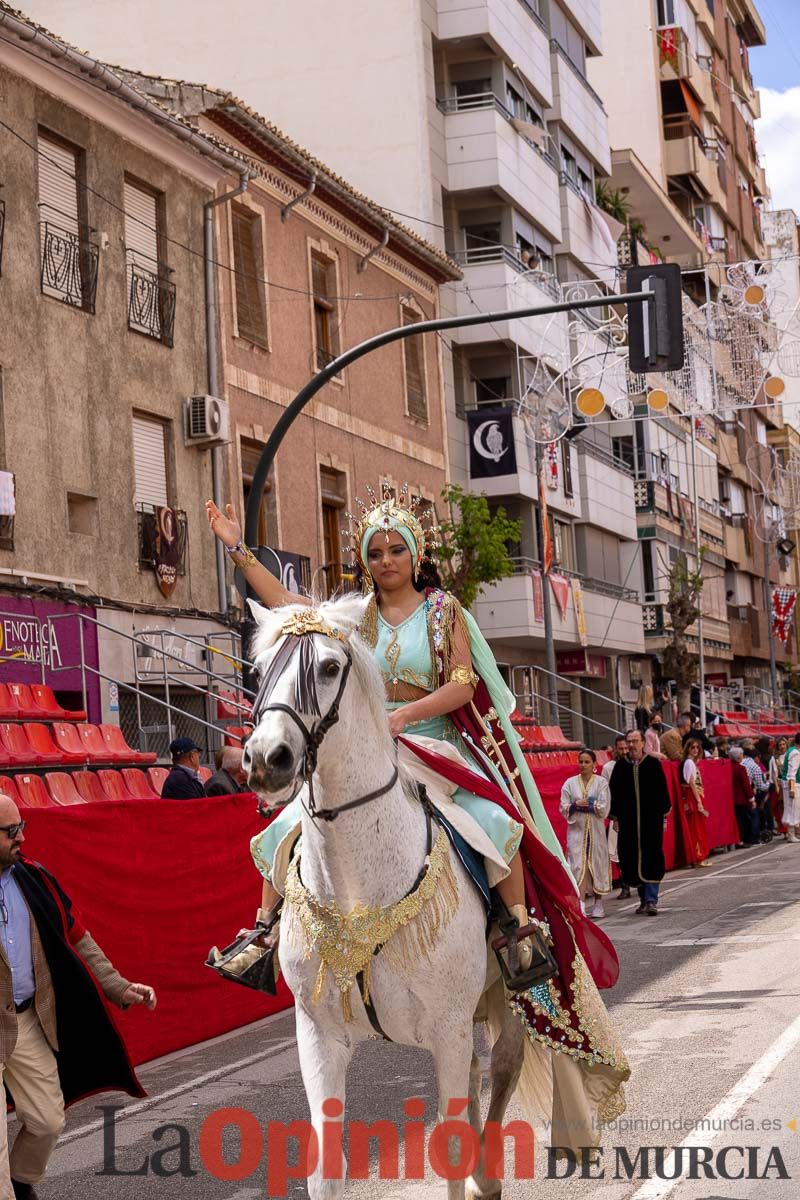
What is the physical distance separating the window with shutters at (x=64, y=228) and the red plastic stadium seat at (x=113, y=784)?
829 centimetres

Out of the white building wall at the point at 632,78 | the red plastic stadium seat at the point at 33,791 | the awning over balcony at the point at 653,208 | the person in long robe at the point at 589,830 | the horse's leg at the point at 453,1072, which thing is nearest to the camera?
the horse's leg at the point at 453,1072

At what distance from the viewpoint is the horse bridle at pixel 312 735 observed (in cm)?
493

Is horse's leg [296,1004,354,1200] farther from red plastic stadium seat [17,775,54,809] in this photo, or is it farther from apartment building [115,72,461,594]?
apartment building [115,72,461,594]

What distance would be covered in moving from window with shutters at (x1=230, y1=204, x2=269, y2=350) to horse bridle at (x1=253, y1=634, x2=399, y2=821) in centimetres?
2146

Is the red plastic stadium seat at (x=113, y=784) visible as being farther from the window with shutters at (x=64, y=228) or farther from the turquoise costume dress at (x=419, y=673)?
the turquoise costume dress at (x=419, y=673)

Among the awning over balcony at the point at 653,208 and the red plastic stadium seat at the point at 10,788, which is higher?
the awning over balcony at the point at 653,208

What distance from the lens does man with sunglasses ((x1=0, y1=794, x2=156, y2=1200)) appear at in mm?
6711

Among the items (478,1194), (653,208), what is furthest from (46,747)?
(653,208)

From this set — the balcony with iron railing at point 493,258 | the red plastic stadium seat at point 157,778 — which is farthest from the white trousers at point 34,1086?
the balcony with iron railing at point 493,258

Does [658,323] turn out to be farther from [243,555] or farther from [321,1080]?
[321,1080]

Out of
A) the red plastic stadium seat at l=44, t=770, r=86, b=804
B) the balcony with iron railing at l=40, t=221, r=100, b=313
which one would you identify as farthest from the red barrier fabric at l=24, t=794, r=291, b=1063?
the balcony with iron railing at l=40, t=221, r=100, b=313

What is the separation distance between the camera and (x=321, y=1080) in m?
5.39

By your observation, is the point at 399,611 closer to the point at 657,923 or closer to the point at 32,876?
the point at 32,876

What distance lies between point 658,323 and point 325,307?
12.5 metres
